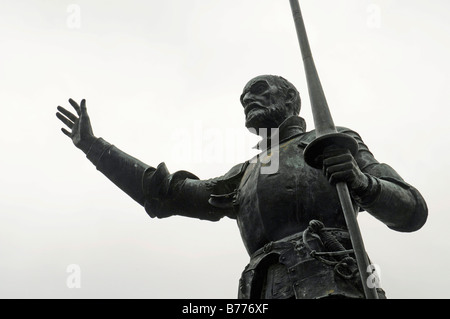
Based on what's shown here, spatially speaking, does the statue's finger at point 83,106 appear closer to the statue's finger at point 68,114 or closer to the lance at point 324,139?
the statue's finger at point 68,114

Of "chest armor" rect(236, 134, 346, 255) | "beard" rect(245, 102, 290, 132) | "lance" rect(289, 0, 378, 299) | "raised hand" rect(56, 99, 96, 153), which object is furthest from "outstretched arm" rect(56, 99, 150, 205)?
"lance" rect(289, 0, 378, 299)

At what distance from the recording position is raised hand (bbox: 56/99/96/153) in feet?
A: 31.2

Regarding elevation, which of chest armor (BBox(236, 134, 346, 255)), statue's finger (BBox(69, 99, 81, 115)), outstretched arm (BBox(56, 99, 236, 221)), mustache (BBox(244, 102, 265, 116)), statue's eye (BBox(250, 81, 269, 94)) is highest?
statue's finger (BBox(69, 99, 81, 115))

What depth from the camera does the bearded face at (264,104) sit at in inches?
339

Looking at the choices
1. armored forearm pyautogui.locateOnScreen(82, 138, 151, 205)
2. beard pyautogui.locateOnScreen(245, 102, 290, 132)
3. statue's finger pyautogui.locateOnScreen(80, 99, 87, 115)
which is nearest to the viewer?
beard pyautogui.locateOnScreen(245, 102, 290, 132)

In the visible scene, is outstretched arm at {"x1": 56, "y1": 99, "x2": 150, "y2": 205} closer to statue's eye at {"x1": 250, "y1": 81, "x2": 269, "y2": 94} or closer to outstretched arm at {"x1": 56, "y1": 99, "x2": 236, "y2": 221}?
outstretched arm at {"x1": 56, "y1": 99, "x2": 236, "y2": 221}

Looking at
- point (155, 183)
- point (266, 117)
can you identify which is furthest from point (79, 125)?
point (266, 117)

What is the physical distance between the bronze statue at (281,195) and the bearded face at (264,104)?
13 millimetres

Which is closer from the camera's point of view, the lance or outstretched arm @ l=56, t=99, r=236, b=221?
the lance

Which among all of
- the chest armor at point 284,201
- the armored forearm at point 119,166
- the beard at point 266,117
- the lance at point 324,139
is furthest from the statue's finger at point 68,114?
the lance at point 324,139

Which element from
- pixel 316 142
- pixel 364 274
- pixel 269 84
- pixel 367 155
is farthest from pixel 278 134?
pixel 364 274

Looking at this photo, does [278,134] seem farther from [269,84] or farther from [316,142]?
[316,142]

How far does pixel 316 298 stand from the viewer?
6379 mm

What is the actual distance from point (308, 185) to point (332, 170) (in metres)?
1.69
